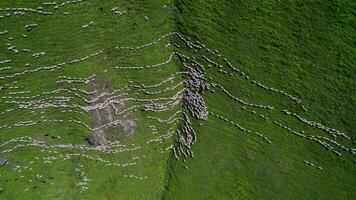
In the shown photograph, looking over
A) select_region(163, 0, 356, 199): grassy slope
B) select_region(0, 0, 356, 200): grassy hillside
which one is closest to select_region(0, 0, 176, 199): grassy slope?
select_region(0, 0, 356, 200): grassy hillside

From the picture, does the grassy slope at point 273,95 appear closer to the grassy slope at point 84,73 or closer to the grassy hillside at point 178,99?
the grassy hillside at point 178,99

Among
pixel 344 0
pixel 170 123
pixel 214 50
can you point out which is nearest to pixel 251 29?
pixel 214 50

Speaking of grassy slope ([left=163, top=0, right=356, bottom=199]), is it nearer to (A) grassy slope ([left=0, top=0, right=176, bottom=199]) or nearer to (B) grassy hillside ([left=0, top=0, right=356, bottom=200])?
(B) grassy hillside ([left=0, top=0, right=356, bottom=200])

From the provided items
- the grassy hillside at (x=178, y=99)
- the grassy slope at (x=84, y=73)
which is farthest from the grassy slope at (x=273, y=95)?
the grassy slope at (x=84, y=73)

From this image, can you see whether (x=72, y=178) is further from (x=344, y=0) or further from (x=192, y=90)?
(x=344, y=0)

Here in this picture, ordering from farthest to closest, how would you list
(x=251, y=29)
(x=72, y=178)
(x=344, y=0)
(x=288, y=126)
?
(x=72, y=178) < (x=288, y=126) < (x=251, y=29) < (x=344, y=0)
